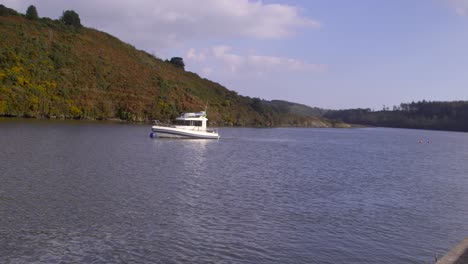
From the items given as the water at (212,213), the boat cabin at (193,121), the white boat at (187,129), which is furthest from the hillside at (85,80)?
the water at (212,213)

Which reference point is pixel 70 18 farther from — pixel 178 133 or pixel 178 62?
pixel 178 133

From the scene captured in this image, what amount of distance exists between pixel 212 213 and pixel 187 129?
148 ft

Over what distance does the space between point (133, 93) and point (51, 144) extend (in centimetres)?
6821

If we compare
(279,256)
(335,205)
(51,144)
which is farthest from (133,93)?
(279,256)

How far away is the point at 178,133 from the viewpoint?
62062 mm

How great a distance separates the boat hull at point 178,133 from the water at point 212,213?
86.9 ft

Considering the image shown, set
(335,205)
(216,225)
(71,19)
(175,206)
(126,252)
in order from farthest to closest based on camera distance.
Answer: (71,19) < (335,205) < (175,206) < (216,225) < (126,252)

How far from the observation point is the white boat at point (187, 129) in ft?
201

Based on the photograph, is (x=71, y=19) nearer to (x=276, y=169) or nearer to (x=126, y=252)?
(x=276, y=169)

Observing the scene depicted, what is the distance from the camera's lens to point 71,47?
112 meters

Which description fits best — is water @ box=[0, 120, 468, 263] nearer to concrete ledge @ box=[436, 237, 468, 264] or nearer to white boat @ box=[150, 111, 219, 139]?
concrete ledge @ box=[436, 237, 468, 264]

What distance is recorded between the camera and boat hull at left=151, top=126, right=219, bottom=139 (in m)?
61.0

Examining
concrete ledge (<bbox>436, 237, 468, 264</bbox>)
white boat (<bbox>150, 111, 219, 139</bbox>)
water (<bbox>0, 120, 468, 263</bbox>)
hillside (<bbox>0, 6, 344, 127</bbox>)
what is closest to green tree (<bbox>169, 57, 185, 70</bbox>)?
hillside (<bbox>0, 6, 344, 127</bbox>)

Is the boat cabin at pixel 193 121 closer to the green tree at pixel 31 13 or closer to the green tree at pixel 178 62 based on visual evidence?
the green tree at pixel 31 13
